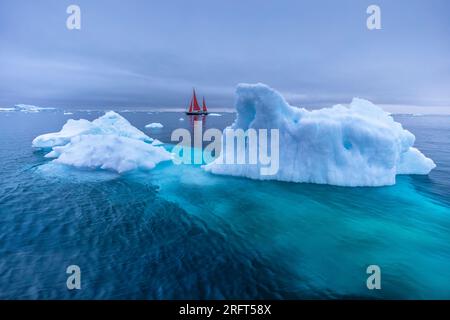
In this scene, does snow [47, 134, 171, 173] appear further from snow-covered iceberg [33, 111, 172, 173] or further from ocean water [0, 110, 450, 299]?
ocean water [0, 110, 450, 299]

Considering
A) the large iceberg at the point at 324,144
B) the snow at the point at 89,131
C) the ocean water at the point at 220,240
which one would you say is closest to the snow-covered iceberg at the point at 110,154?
the ocean water at the point at 220,240

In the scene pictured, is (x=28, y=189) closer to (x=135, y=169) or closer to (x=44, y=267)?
(x=135, y=169)

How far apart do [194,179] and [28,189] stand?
34.7 ft

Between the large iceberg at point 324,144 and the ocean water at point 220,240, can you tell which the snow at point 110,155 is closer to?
the ocean water at point 220,240

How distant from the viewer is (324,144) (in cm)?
1616

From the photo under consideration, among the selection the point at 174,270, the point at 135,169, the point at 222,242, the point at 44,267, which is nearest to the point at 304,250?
the point at 222,242

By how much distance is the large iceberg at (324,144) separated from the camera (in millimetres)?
16062

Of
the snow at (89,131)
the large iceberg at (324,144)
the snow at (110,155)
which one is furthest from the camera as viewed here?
the snow at (89,131)

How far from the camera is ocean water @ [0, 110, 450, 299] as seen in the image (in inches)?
256

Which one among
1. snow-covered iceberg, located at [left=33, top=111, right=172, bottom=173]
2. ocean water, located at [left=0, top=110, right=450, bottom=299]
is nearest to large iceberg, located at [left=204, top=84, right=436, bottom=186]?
ocean water, located at [left=0, top=110, right=450, bottom=299]

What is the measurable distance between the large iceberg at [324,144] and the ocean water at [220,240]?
1246 millimetres

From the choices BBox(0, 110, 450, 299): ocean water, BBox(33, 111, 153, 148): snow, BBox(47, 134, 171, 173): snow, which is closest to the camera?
BBox(0, 110, 450, 299): ocean water

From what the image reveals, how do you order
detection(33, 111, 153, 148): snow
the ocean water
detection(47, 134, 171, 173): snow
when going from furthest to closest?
detection(33, 111, 153, 148): snow → detection(47, 134, 171, 173): snow → the ocean water

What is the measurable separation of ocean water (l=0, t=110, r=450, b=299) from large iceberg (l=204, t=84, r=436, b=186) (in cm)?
125
